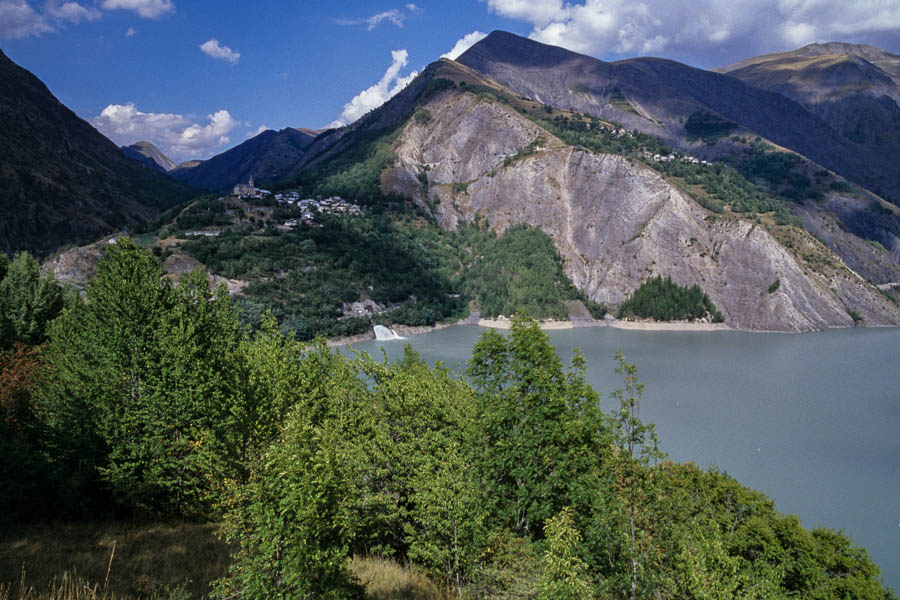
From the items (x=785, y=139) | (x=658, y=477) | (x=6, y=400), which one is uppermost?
(x=785, y=139)

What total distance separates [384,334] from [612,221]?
5265 cm

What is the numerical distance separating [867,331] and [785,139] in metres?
142

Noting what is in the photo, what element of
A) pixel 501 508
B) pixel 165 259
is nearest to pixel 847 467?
pixel 501 508

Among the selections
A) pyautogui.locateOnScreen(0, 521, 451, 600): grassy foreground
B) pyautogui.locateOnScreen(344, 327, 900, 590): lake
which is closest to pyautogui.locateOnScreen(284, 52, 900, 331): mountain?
pyautogui.locateOnScreen(344, 327, 900, 590): lake

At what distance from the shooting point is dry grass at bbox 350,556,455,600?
10383 millimetres

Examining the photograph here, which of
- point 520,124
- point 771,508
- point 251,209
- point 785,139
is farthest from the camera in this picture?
point 785,139

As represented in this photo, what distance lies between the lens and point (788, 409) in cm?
4100

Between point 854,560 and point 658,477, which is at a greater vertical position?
point 658,477

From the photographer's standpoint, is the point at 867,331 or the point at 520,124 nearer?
the point at 867,331

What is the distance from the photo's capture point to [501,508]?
13078mm

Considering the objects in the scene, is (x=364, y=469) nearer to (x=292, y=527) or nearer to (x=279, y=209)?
(x=292, y=527)

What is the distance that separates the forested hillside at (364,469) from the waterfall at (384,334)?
53587 millimetres

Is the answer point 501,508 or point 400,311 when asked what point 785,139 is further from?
point 501,508

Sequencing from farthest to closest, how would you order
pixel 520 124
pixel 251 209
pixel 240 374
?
pixel 520 124 < pixel 251 209 < pixel 240 374
